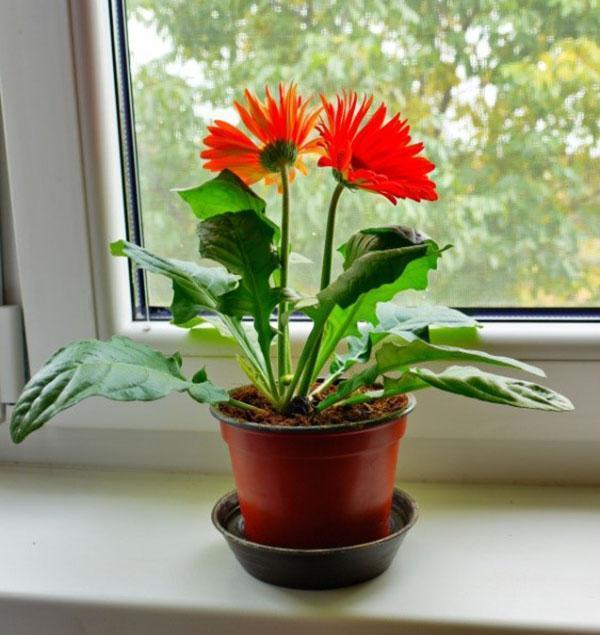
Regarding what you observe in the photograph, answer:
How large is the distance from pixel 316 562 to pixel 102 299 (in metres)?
0.33

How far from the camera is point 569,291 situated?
71cm

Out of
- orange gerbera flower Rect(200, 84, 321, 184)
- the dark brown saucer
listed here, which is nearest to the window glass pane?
orange gerbera flower Rect(200, 84, 321, 184)

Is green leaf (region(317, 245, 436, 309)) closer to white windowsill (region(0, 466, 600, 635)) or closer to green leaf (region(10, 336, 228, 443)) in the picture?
green leaf (region(10, 336, 228, 443))

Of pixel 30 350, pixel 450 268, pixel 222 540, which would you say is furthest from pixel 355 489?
pixel 30 350

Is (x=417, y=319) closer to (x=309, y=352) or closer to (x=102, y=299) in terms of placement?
(x=309, y=352)

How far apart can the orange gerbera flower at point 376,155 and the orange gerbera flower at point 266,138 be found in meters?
0.03

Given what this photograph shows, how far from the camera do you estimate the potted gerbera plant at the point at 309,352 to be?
0.50 metres

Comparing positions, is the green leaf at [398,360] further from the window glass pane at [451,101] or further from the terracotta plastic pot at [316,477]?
the window glass pane at [451,101]

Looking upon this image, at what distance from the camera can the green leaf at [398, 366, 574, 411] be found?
48 cm

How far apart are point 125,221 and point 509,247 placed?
37 cm

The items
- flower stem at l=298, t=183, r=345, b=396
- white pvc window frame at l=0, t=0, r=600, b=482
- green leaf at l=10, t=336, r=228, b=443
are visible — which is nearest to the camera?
green leaf at l=10, t=336, r=228, b=443

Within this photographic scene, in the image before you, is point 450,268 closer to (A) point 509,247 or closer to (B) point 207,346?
(A) point 509,247

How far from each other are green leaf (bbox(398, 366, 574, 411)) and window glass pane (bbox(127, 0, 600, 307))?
0.75 ft

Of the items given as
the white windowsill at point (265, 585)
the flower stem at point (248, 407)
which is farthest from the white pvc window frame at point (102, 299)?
the flower stem at point (248, 407)
